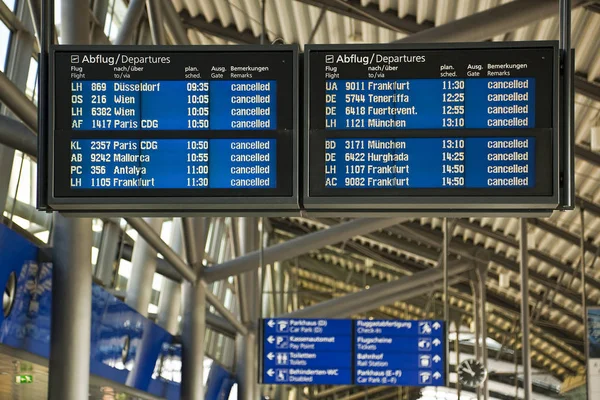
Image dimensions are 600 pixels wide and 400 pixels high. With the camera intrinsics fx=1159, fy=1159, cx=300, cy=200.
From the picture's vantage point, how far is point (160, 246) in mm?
17891

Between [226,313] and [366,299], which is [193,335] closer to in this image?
[226,313]

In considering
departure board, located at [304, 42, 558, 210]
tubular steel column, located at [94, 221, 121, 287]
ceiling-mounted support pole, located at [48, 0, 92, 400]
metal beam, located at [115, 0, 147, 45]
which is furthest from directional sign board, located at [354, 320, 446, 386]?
departure board, located at [304, 42, 558, 210]

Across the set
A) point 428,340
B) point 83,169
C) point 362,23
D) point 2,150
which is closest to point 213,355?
point 428,340

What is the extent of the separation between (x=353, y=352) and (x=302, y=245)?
224 cm

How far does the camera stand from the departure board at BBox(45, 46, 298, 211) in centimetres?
850

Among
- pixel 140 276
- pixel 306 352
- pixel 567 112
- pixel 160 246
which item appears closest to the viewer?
pixel 567 112

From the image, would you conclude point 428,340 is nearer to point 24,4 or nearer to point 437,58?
point 24,4

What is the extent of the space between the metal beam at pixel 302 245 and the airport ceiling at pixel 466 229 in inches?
128

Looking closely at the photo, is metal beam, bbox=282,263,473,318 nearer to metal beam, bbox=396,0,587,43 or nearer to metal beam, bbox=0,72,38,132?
metal beam, bbox=396,0,587,43

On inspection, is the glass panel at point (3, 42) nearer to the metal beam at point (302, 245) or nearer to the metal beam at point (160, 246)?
the metal beam at point (160, 246)

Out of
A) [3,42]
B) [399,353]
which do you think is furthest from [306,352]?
[3,42]

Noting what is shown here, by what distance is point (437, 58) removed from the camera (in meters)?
8.63

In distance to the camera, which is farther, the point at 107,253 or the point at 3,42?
the point at 107,253

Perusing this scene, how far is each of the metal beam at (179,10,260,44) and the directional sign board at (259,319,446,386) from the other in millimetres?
5306
